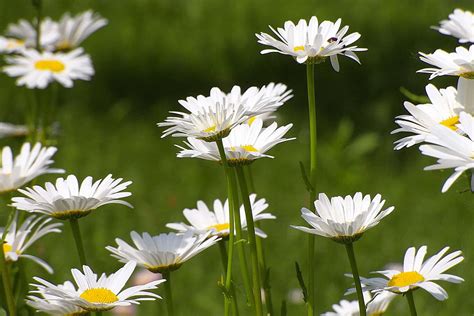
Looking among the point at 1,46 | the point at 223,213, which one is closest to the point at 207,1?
the point at 1,46

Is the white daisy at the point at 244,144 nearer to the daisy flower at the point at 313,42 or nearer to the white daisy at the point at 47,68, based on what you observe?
the daisy flower at the point at 313,42

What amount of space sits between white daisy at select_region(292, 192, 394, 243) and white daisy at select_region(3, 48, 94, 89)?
1082 mm

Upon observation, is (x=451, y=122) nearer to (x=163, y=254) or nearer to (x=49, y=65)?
(x=163, y=254)

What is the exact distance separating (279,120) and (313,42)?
1.71 meters

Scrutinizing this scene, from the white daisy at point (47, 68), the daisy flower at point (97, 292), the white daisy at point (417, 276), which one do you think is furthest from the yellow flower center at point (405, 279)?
the white daisy at point (47, 68)

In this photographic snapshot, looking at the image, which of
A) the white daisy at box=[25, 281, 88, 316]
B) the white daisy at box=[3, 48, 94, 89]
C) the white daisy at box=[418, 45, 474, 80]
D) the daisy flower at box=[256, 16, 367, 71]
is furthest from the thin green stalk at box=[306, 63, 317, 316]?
the white daisy at box=[3, 48, 94, 89]

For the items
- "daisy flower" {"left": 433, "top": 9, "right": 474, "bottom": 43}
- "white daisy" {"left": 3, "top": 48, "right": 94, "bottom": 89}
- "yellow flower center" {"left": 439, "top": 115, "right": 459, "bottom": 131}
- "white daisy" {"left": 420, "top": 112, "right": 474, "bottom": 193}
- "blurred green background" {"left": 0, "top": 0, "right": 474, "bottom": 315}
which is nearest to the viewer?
"white daisy" {"left": 420, "top": 112, "right": 474, "bottom": 193}

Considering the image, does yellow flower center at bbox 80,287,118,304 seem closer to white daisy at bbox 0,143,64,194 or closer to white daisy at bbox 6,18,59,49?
white daisy at bbox 0,143,64,194

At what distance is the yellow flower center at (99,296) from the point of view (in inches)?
33.4

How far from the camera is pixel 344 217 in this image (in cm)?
88

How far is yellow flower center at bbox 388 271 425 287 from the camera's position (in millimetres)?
866

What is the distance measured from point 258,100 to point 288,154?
2222mm

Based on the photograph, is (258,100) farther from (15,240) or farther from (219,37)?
(219,37)

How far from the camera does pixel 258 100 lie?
36.8 inches
